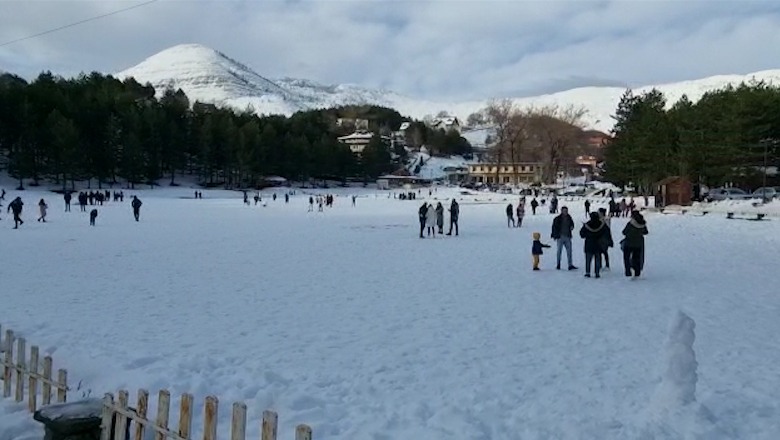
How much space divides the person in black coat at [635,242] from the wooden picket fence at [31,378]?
11056mm

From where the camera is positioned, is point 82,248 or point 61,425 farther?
point 82,248

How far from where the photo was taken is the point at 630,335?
8328 mm

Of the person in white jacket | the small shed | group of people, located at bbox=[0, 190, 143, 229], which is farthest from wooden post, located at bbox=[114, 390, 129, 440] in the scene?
the small shed

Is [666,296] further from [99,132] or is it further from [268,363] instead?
[99,132]

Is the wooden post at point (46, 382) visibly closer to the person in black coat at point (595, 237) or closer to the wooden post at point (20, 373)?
the wooden post at point (20, 373)

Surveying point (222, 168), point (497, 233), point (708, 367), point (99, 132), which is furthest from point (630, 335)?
point (222, 168)

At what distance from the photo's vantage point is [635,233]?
43.1ft

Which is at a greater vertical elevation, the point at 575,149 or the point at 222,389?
the point at 575,149

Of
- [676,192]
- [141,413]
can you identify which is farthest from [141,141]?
[141,413]

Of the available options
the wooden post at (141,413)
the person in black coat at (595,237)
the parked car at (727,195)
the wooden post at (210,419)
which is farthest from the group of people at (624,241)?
the parked car at (727,195)

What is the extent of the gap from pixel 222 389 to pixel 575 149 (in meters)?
114

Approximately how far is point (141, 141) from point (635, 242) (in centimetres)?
7199

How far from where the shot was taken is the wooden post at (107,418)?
4465 millimetres

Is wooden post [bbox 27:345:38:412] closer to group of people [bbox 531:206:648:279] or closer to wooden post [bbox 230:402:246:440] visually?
wooden post [bbox 230:402:246:440]
